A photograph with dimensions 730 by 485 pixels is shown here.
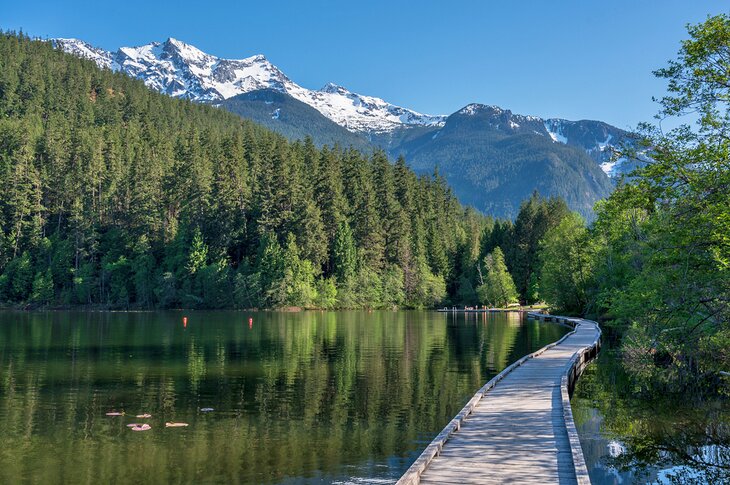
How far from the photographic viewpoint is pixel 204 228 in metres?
122

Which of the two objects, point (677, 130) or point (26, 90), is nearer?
point (677, 130)

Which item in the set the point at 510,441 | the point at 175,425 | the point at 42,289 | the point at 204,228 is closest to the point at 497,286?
the point at 204,228

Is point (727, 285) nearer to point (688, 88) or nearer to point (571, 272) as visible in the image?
point (688, 88)

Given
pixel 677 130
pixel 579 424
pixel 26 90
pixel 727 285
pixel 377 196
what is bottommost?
pixel 579 424

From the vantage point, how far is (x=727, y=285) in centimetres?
2156

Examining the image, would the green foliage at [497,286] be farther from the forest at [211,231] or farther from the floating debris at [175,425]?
the floating debris at [175,425]

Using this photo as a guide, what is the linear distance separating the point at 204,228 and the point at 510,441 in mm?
109576

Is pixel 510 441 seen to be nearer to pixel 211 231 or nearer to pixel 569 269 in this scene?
pixel 569 269

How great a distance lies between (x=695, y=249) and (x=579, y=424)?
7651mm

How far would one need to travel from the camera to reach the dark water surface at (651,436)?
18.9 metres

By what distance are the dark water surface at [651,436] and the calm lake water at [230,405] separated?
5.07 metres

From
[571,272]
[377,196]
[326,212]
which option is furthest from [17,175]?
[571,272]

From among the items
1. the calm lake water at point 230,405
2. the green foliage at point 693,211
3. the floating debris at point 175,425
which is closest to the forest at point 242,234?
the calm lake water at point 230,405

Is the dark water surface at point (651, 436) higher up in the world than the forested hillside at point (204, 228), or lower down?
lower down
